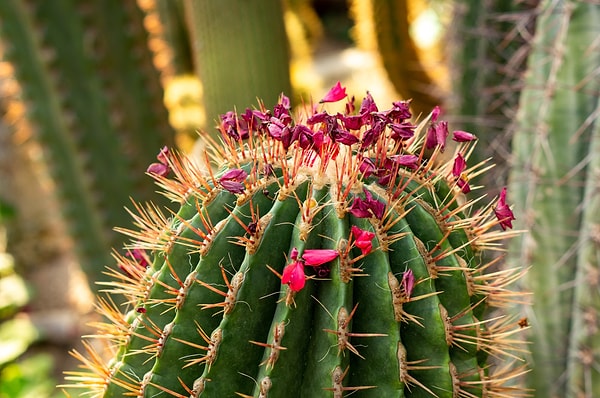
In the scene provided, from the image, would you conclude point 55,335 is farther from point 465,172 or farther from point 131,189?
point 465,172

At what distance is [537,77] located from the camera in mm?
2271

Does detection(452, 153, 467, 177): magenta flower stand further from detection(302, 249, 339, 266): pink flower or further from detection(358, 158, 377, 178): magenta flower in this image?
detection(302, 249, 339, 266): pink flower

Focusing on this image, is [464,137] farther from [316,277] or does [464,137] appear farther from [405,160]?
[316,277]

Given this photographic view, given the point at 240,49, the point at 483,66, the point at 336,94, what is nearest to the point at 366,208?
the point at 336,94

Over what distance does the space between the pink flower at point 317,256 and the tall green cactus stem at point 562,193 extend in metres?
1.19

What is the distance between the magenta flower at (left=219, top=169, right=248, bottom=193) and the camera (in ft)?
3.82

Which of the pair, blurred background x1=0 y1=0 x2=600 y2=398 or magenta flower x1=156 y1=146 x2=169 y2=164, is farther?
blurred background x1=0 y1=0 x2=600 y2=398

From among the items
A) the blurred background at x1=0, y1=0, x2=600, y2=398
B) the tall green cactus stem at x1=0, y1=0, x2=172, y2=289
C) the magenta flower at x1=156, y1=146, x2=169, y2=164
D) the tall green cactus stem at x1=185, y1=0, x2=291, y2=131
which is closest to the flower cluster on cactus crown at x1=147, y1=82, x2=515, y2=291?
the magenta flower at x1=156, y1=146, x2=169, y2=164

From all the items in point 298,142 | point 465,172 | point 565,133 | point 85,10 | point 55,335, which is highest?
point 85,10

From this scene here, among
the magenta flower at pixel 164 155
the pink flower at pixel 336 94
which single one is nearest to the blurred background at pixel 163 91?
the magenta flower at pixel 164 155

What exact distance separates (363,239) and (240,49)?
1518 millimetres

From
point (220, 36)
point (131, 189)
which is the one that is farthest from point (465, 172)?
point (131, 189)

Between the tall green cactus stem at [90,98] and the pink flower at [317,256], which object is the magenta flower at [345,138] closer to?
the pink flower at [317,256]

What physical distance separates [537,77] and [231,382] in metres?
1.56
